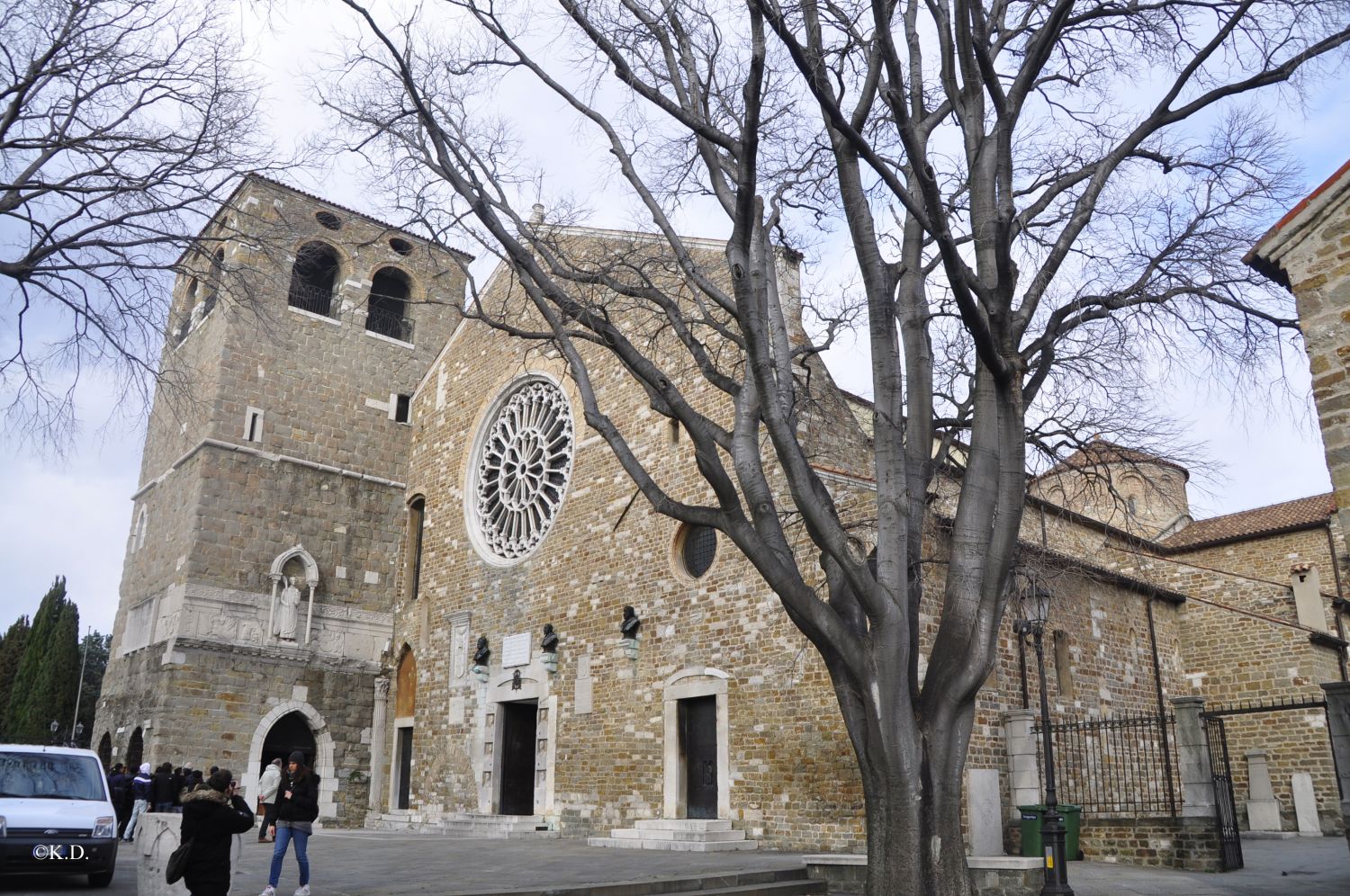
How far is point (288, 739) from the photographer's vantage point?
20453mm

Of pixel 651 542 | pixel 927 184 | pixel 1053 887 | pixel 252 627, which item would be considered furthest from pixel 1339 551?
pixel 252 627

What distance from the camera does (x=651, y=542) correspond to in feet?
52.7

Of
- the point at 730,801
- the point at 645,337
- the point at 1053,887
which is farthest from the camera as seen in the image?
the point at 645,337

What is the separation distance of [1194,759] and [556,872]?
7131 millimetres

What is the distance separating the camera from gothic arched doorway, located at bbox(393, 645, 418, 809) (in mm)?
20297

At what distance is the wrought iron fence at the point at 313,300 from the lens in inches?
896

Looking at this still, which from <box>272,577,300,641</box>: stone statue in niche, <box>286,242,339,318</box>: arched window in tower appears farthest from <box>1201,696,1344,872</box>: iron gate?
<box>286,242,339,318</box>: arched window in tower

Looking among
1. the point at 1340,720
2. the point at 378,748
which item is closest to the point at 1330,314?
the point at 1340,720

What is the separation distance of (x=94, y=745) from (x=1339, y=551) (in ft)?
86.6

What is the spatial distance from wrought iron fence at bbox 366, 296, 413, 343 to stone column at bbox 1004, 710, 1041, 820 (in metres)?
16.3

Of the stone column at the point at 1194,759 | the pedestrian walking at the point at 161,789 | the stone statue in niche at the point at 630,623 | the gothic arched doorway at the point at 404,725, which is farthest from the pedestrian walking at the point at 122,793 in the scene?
the stone column at the point at 1194,759

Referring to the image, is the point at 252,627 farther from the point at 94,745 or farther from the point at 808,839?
the point at 808,839

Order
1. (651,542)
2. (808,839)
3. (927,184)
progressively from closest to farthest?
(927,184) → (808,839) → (651,542)

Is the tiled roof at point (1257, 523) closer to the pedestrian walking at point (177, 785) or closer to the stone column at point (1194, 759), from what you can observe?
the stone column at point (1194, 759)
